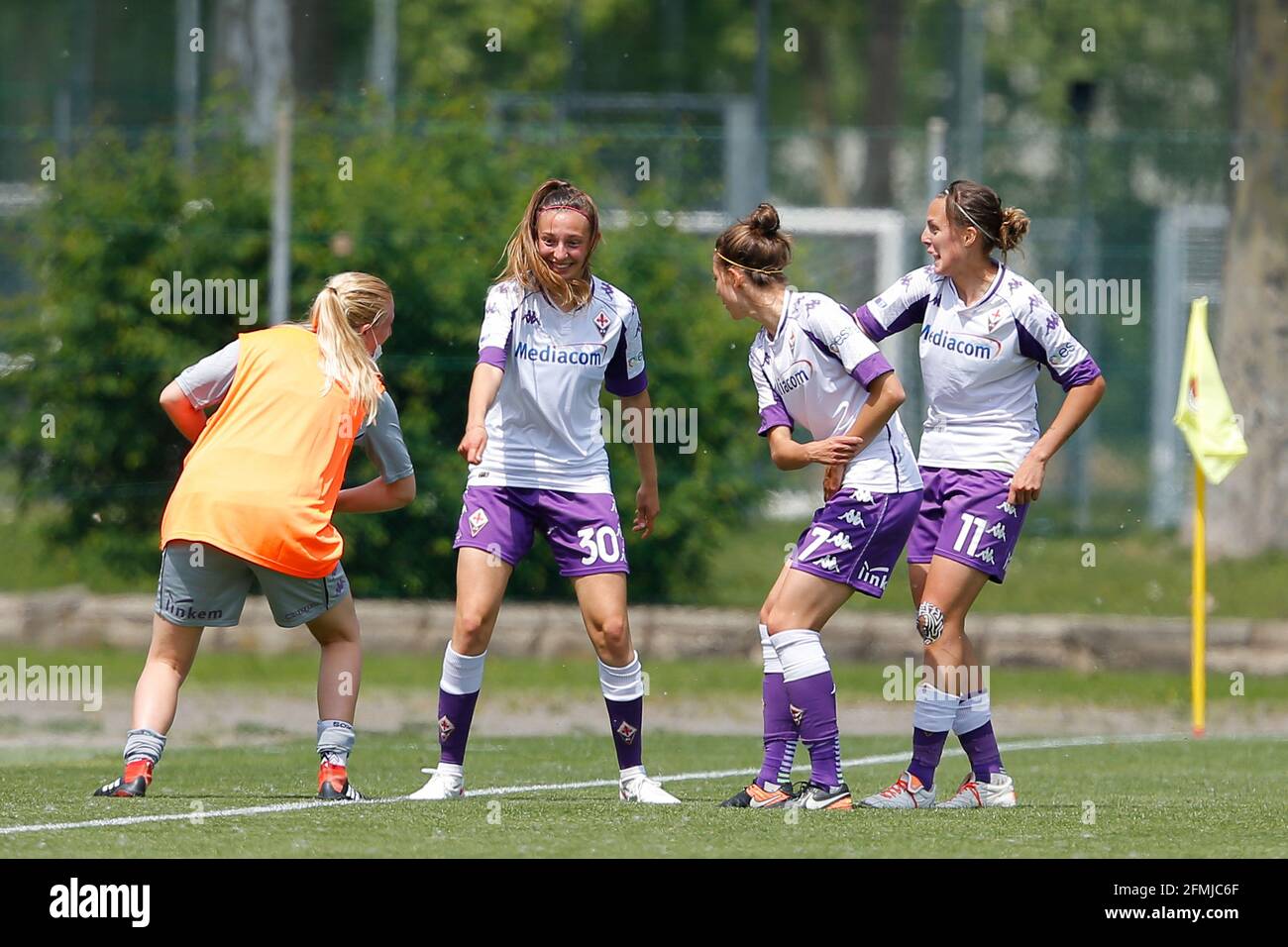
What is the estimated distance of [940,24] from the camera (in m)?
37.2

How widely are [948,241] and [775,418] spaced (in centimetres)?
80

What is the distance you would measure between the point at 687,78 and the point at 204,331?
96.0ft

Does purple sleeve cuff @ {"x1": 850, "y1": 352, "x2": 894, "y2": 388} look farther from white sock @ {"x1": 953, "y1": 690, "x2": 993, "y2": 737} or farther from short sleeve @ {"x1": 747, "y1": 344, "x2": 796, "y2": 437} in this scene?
white sock @ {"x1": 953, "y1": 690, "x2": 993, "y2": 737}

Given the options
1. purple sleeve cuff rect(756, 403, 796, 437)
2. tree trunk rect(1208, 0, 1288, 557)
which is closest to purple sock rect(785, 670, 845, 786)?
purple sleeve cuff rect(756, 403, 796, 437)

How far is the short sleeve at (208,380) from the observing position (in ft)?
22.8

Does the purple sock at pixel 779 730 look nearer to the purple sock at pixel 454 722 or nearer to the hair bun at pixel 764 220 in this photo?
the purple sock at pixel 454 722

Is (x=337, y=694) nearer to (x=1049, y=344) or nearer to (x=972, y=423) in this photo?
(x=972, y=423)

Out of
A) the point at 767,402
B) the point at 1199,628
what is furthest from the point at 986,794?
the point at 1199,628

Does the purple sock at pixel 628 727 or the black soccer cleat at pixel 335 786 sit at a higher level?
the purple sock at pixel 628 727

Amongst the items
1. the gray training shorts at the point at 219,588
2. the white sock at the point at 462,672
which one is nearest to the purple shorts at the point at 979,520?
the white sock at the point at 462,672

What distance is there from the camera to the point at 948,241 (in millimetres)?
7035

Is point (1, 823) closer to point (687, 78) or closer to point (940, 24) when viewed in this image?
point (940, 24)

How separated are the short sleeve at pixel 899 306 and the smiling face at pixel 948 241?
0.16m
